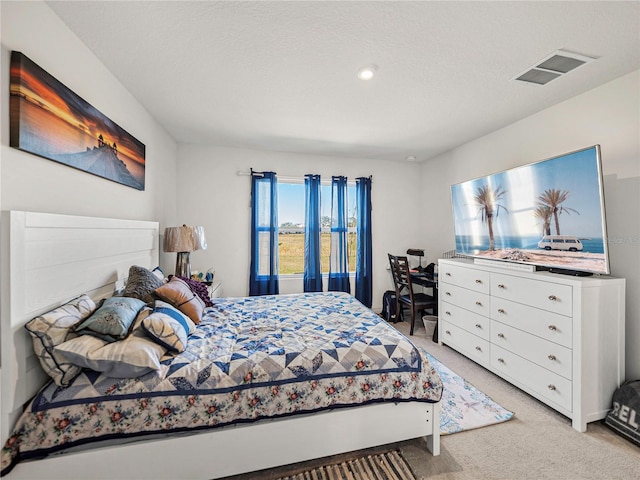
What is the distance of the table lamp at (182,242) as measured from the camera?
2.82m

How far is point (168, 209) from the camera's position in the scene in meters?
3.42

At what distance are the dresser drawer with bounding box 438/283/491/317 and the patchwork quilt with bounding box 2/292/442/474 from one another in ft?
4.24

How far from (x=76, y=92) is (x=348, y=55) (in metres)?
1.80

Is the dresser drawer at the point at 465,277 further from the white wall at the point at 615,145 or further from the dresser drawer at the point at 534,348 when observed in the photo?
the white wall at the point at 615,145

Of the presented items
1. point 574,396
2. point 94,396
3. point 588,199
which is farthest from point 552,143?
point 94,396

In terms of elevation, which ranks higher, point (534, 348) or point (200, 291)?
point (200, 291)

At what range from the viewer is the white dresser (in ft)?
6.19

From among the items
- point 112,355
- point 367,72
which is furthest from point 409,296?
point 112,355

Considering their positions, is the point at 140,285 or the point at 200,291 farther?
the point at 200,291

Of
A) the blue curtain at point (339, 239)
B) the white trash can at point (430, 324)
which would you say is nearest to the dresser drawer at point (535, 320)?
the white trash can at point (430, 324)

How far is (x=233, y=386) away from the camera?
1.43m

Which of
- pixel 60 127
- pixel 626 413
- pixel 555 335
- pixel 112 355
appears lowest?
pixel 626 413

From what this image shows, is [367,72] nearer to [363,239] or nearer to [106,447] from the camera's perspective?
[363,239]

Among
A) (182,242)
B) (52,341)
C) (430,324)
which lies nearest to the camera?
(52,341)
